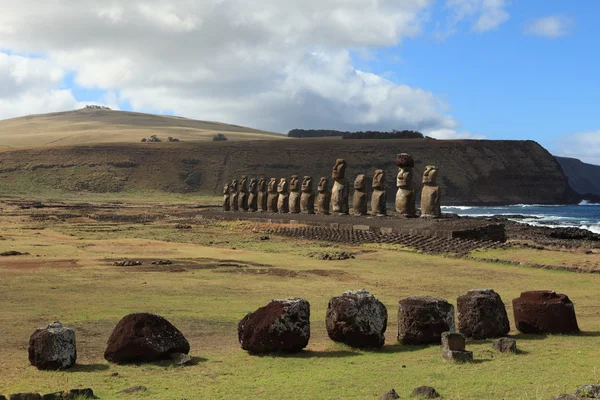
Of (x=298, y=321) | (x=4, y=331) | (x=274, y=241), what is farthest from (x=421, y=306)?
(x=274, y=241)

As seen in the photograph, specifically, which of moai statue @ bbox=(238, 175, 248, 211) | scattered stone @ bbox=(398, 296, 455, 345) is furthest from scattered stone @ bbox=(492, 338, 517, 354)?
moai statue @ bbox=(238, 175, 248, 211)

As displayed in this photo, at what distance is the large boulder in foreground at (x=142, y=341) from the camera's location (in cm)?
997

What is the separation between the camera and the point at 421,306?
36.3 ft

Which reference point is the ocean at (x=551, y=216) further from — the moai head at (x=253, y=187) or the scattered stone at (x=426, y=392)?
the scattered stone at (x=426, y=392)

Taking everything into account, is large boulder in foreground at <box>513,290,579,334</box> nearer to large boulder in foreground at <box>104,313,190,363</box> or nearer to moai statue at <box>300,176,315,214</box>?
large boulder in foreground at <box>104,313,190,363</box>

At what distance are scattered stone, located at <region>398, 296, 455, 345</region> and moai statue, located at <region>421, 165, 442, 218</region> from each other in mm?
23067

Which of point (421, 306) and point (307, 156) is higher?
point (307, 156)

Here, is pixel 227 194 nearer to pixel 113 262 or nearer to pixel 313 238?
pixel 313 238

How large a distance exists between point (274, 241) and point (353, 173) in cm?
8411

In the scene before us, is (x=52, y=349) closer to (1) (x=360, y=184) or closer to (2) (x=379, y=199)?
(2) (x=379, y=199)

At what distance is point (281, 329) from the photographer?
10.4m

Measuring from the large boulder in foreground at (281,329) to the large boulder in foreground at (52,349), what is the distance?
243 centimetres

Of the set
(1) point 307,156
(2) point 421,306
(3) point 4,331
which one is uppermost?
(1) point 307,156

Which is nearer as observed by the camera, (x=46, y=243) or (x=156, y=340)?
(x=156, y=340)
